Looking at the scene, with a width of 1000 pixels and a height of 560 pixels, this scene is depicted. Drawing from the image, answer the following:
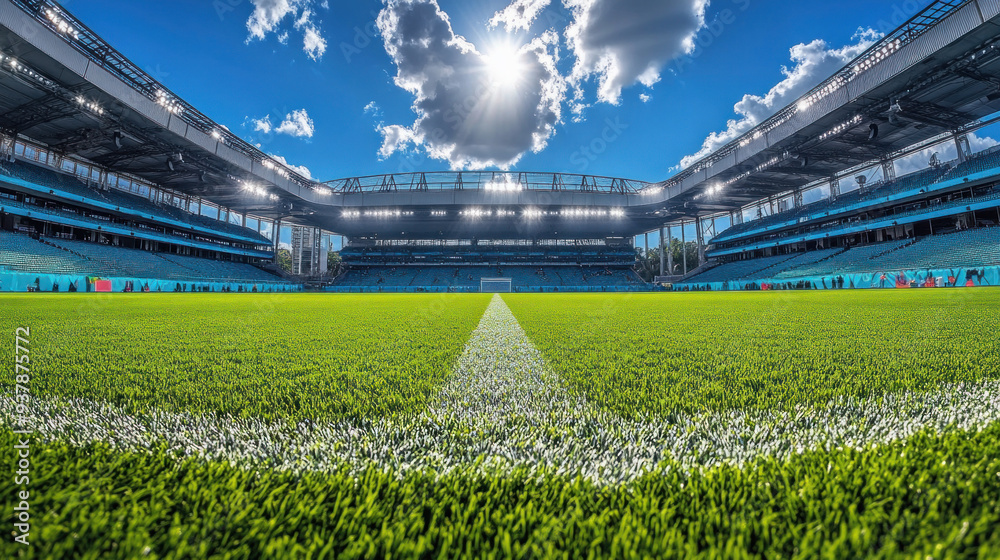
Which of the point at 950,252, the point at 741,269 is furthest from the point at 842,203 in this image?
the point at 950,252

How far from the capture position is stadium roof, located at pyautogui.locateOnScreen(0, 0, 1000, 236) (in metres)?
13.5

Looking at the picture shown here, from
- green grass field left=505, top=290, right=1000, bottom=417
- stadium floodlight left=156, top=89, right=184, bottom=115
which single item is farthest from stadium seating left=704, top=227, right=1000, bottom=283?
stadium floodlight left=156, top=89, right=184, bottom=115

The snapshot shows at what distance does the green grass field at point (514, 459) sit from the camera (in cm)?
48

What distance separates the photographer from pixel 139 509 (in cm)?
52

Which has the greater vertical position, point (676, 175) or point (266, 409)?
point (676, 175)

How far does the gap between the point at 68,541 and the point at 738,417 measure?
1259 millimetres

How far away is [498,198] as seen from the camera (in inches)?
1244

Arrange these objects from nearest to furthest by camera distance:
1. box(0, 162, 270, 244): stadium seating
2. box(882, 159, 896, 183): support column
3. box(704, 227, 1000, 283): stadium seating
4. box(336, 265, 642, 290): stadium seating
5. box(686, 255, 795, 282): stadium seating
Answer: box(704, 227, 1000, 283): stadium seating → box(0, 162, 270, 244): stadium seating → box(882, 159, 896, 183): support column → box(686, 255, 795, 282): stadium seating → box(336, 265, 642, 290): stadium seating

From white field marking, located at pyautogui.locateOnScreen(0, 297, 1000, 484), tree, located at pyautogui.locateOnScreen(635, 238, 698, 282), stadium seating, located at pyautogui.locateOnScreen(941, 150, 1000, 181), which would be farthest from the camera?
tree, located at pyautogui.locateOnScreen(635, 238, 698, 282)

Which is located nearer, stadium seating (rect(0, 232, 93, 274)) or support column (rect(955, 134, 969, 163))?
stadium seating (rect(0, 232, 93, 274))

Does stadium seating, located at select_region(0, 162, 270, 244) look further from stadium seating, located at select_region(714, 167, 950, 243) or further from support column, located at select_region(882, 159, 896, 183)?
support column, located at select_region(882, 159, 896, 183)

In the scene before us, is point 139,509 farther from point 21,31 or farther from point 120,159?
point 120,159

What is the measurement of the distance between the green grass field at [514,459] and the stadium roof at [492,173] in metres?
19.3

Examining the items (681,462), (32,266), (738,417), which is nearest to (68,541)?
(681,462)
